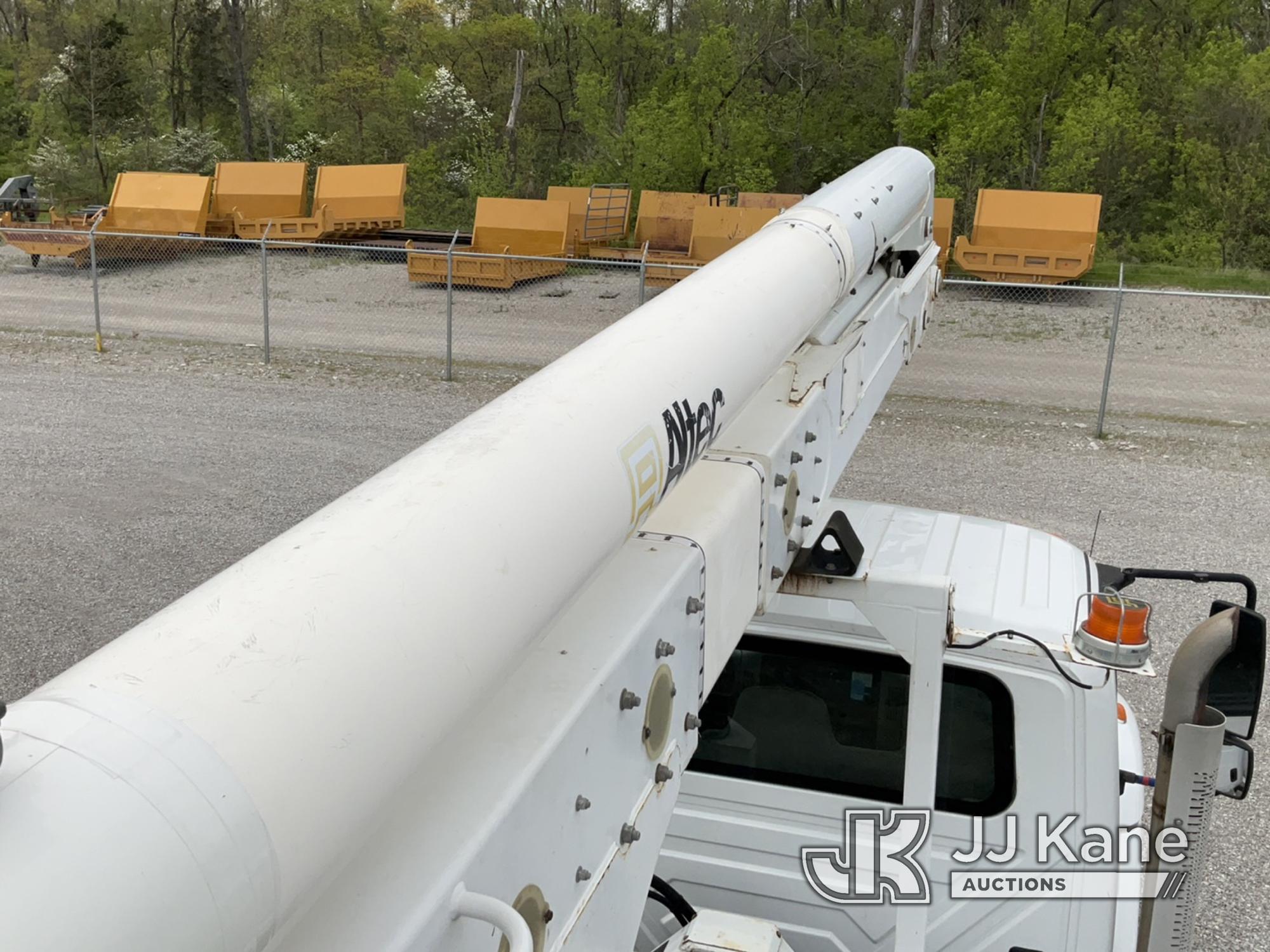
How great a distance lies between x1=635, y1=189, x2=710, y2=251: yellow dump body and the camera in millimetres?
23062

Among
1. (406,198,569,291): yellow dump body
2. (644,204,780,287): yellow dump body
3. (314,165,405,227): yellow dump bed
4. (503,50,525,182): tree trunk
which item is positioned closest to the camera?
(644,204,780,287): yellow dump body

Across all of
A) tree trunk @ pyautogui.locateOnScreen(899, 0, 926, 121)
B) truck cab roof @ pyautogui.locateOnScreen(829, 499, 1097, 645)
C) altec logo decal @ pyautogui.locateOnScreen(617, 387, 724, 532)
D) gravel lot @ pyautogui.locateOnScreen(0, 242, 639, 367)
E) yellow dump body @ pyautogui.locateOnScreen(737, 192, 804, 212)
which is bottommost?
gravel lot @ pyautogui.locateOnScreen(0, 242, 639, 367)

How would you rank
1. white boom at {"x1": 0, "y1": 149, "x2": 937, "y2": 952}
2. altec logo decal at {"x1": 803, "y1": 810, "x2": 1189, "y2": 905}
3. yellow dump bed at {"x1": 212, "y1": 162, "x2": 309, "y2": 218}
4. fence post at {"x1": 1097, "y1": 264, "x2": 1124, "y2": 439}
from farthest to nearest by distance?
yellow dump bed at {"x1": 212, "y1": 162, "x2": 309, "y2": 218}
fence post at {"x1": 1097, "y1": 264, "x2": 1124, "y2": 439}
altec logo decal at {"x1": 803, "y1": 810, "x2": 1189, "y2": 905}
white boom at {"x1": 0, "y1": 149, "x2": 937, "y2": 952}

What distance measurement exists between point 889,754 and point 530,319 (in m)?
15.7

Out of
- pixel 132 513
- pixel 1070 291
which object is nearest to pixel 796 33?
pixel 1070 291

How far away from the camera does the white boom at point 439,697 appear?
38.4 inches

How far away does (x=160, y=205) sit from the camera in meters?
22.4

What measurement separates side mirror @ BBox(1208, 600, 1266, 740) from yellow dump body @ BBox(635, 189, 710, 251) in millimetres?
21016

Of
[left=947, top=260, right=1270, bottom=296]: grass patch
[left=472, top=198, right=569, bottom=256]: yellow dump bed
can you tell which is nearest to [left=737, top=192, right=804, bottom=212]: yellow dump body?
[left=947, top=260, right=1270, bottom=296]: grass patch

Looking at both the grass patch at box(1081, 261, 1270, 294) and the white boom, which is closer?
the white boom

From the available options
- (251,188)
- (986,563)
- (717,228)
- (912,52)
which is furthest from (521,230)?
(986,563)

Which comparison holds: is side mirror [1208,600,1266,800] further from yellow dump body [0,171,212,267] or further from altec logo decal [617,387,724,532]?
yellow dump body [0,171,212,267]

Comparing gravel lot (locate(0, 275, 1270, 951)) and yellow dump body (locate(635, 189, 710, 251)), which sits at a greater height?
yellow dump body (locate(635, 189, 710, 251))

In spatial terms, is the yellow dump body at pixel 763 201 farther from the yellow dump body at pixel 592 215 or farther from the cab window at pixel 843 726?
the cab window at pixel 843 726
